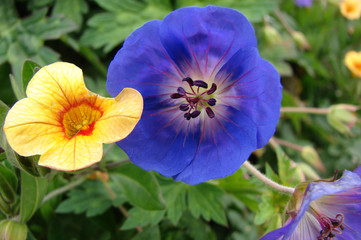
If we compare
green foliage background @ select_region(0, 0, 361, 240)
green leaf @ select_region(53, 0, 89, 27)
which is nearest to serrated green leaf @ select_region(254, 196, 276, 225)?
green foliage background @ select_region(0, 0, 361, 240)

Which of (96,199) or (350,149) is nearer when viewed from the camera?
(96,199)

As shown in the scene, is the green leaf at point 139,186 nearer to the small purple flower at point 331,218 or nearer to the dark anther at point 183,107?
the dark anther at point 183,107

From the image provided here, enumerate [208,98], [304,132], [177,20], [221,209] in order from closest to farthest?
[177,20], [208,98], [221,209], [304,132]

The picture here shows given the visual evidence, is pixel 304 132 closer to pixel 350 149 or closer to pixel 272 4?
pixel 350 149

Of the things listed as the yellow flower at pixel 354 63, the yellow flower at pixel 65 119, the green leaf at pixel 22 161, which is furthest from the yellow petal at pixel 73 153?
the yellow flower at pixel 354 63

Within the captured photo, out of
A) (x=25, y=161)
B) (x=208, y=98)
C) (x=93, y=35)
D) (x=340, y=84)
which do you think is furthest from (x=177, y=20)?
(x=340, y=84)

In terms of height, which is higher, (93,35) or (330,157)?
(93,35)
